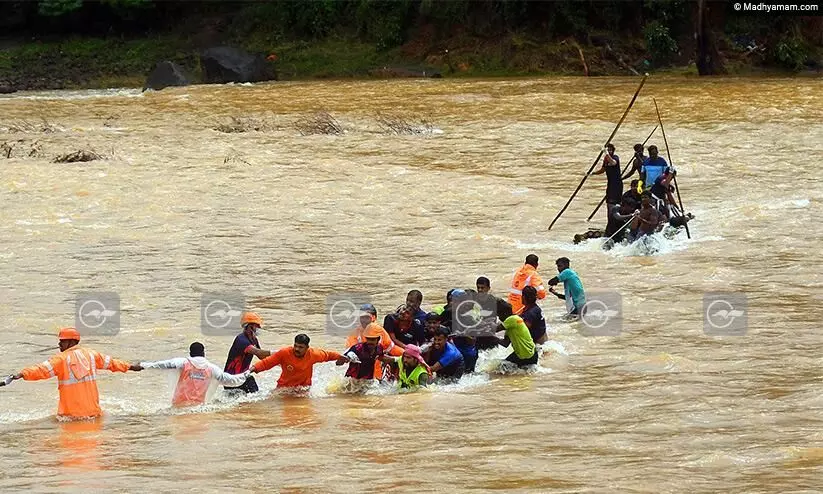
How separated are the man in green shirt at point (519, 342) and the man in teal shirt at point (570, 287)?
2.40m

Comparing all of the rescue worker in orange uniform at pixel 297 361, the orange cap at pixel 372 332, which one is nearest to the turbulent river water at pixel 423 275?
the rescue worker in orange uniform at pixel 297 361

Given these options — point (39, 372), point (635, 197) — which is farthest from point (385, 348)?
point (635, 197)

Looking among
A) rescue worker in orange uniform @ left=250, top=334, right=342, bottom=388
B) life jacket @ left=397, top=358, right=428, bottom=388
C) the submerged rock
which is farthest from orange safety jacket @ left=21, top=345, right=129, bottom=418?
the submerged rock

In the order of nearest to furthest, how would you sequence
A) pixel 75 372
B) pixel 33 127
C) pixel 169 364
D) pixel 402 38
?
pixel 75 372 < pixel 169 364 < pixel 33 127 < pixel 402 38

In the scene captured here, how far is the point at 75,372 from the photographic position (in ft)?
41.1

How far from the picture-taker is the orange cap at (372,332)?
13711 millimetres

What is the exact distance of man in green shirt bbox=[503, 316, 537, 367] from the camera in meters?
14.5

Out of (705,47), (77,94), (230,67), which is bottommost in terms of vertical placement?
(77,94)

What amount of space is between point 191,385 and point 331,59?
4086 centimetres

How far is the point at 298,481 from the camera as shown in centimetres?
1080

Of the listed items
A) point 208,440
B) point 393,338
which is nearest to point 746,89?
point 393,338

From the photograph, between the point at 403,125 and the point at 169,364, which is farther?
the point at 403,125

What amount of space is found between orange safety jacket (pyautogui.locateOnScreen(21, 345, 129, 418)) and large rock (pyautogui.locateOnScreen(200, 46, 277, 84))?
37.2 meters

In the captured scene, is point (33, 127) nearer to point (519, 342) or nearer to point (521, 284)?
point (521, 284)
